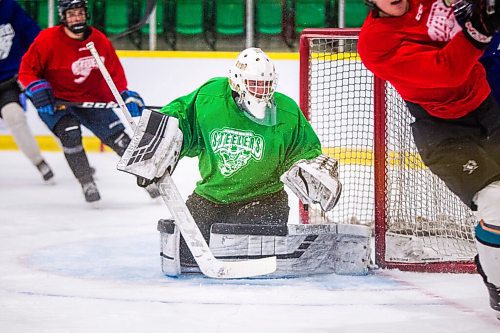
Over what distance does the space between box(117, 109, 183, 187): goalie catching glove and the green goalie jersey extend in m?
0.12

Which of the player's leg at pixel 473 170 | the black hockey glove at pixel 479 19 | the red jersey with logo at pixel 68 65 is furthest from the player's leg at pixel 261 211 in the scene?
the red jersey with logo at pixel 68 65

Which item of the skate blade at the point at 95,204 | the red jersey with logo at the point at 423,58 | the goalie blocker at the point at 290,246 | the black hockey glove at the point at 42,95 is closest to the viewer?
the red jersey with logo at the point at 423,58

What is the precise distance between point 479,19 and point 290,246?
1057 mm

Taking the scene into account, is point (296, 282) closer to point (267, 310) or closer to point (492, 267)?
point (267, 310)

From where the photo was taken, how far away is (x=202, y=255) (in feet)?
9.12

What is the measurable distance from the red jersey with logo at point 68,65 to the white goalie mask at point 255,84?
5.96 ft

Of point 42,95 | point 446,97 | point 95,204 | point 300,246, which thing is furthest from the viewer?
point 95,204

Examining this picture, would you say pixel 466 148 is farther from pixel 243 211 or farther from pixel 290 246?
pixel 243 211

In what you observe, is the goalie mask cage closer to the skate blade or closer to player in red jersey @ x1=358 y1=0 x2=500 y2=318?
player in red jersey @ x1=358 y1=0 x2=500 y2=318

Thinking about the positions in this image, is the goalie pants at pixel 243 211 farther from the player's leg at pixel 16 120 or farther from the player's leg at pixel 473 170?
the player's leg at pixel 16 120

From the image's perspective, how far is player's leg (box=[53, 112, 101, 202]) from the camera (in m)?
4.52

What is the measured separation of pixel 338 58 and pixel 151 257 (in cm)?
95

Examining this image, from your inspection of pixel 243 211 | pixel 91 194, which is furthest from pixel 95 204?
pixel 243 211

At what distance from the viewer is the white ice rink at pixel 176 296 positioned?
232cm
